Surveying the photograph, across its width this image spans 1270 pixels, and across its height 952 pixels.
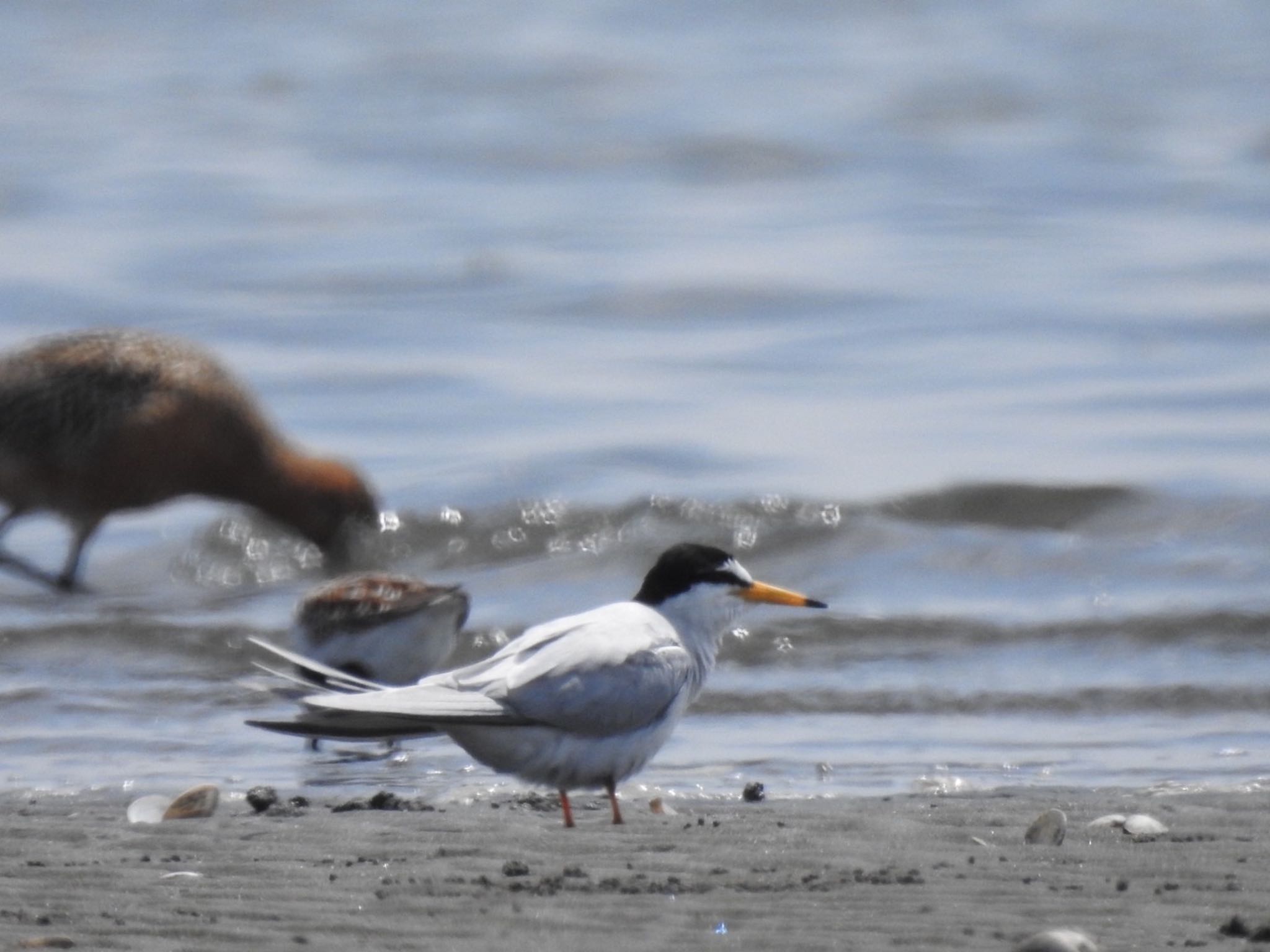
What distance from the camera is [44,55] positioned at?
31.6 metres

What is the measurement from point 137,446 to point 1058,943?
855 centimetres

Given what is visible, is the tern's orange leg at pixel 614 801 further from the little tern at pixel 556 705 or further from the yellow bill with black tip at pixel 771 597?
the yellow bill with black tip at pixel 771 597

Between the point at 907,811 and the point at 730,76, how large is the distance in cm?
2340

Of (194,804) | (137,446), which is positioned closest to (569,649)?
(194,804)

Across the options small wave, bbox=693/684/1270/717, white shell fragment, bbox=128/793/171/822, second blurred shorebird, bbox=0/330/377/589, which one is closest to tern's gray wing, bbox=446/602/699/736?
white shell fragment, bbox=128/793/171/822

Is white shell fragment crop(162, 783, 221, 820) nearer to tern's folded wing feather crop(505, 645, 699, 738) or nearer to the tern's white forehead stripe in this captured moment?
tern's folded wing feather crop(505, 645, 699, 738)

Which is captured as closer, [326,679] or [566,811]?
[566,811]

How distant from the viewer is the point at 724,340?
16.9 meters

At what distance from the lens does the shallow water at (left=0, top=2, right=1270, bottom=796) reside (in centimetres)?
879

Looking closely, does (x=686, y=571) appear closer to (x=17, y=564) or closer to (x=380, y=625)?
(x=380, y=625)

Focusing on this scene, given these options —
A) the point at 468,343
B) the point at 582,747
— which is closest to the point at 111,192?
the point at 468,343

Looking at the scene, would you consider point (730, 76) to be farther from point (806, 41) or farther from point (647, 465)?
point (647, 465)

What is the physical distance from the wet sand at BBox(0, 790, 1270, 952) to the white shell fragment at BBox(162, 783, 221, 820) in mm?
105

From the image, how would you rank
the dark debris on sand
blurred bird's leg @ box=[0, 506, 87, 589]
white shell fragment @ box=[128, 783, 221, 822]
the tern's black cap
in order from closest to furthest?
white shell fragment @ box=[128, 783, 221, 822] < the dark debris on sand < the tern's black cap < blurred bird's leg @ box=[0, 506, 87, 589]
